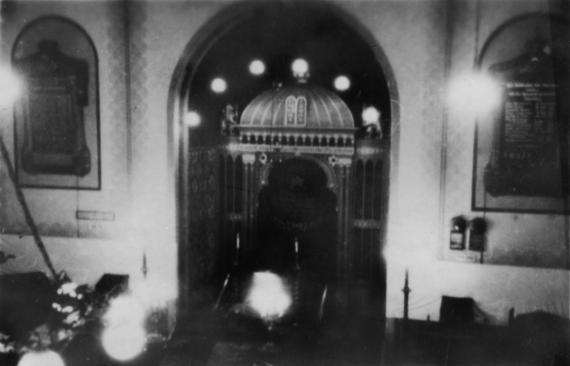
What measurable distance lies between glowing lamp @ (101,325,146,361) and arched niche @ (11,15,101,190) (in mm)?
4221

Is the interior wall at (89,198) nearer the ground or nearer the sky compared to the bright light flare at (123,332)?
nearer the sky

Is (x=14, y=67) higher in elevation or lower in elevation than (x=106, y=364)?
higher

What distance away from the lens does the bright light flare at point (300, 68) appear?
11047mm

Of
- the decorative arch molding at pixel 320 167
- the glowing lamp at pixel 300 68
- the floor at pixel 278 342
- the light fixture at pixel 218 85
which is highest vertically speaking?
the glowing lamp at pixel 300 68

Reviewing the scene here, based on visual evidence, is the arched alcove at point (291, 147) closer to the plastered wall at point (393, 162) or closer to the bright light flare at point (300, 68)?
the bright light flare at point (300, 68)

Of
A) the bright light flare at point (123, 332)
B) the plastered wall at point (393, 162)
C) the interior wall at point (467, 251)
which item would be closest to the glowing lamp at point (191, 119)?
the plastered wall at point (393, 162)

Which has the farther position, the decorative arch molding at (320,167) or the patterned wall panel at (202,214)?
the decorative arch molding at (320,167)

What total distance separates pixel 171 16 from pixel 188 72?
91 cm

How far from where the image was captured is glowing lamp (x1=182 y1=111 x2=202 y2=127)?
371 inches

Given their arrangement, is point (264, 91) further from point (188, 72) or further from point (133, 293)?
point (133, 293)

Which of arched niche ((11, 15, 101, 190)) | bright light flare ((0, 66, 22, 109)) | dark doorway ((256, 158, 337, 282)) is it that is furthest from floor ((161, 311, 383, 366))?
bright light flare ((0, 66, 22, 109))

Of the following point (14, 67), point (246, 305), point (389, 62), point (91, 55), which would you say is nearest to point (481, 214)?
point (389, 62)

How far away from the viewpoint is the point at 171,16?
8.95m

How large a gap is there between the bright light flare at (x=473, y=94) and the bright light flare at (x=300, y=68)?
3625 mm
